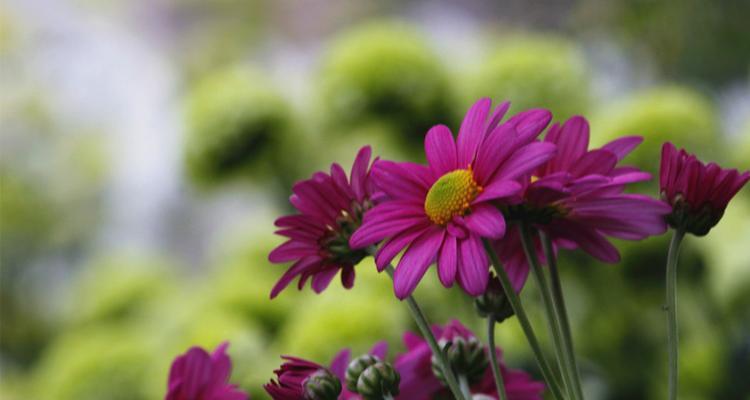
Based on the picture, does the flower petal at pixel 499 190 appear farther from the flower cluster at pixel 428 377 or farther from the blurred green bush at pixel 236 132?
the blurred green bush at pixel 236 132

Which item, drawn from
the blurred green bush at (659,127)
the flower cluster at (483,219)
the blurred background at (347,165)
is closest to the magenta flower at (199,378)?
the flower cluster at (483,219)

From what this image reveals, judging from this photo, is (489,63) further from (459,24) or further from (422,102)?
(459,24)

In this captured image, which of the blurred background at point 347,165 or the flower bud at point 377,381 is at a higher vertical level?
the blurred background at point 347,165

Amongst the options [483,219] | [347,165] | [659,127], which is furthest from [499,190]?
[347,165]

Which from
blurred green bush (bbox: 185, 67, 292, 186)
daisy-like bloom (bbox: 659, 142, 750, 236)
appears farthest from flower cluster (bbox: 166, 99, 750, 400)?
blurred green bush (bbox: 185, 67, 292, 186)

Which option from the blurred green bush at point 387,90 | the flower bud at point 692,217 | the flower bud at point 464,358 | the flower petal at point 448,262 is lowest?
the flower bud at point 692,217
